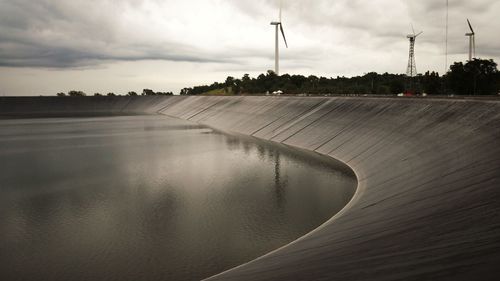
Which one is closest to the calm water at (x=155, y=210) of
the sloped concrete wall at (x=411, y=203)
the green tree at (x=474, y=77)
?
the sloped concrete wall at (x=411, y=203)

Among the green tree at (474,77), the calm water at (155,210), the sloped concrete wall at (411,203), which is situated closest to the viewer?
the sloped concrete wall at (411,203)

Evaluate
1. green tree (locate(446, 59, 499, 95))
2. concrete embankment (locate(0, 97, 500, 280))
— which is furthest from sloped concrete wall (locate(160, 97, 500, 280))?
green tree (locate(446, 59, 499, 95))

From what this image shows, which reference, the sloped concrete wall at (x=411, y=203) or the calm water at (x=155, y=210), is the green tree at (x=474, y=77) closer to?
the sloped concrete wall at (x=411, y=203)

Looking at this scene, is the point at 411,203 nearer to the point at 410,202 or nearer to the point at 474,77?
the point at 410,202

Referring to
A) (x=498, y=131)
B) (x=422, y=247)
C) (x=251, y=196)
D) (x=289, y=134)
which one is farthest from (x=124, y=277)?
(x=289, y=134)

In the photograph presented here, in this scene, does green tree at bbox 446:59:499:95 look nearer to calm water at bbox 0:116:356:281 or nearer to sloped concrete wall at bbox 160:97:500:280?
sloped concrete wall at bbox 160:97:500:280

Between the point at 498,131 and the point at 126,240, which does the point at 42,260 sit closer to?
the point at 126,240
